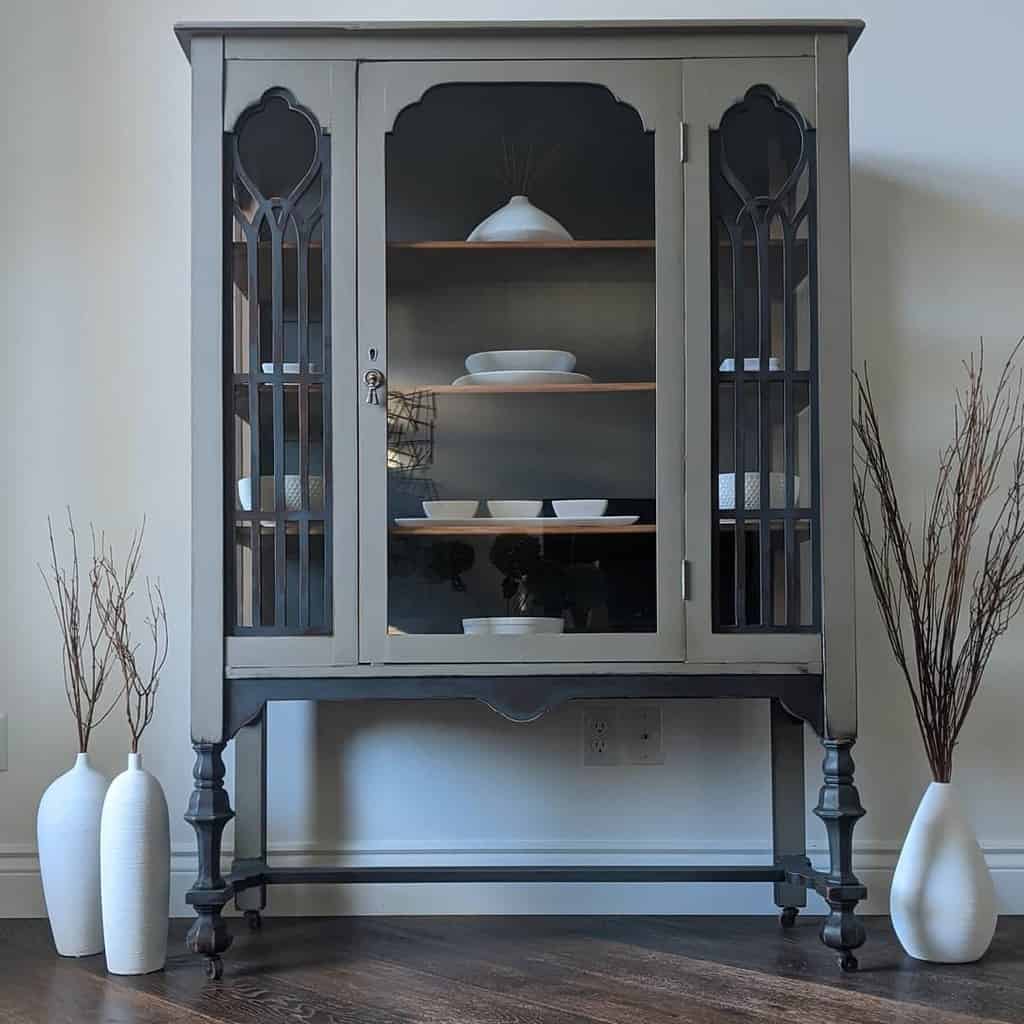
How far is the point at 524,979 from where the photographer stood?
1.87m

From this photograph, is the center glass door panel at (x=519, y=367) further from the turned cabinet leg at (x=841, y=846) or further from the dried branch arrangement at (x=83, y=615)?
the dried branch arrangement at (x=83, y=615)

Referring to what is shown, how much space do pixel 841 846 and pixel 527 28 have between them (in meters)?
1.35

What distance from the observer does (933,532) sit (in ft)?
7.21

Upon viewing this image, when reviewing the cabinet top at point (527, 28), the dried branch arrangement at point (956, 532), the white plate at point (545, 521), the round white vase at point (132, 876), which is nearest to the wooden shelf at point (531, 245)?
the cabinet top at point (527, 28)

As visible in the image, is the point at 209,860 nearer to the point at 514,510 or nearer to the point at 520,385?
the point at 514,510

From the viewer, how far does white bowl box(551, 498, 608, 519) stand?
6.35ft

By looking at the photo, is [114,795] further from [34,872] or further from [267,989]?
[34,872]

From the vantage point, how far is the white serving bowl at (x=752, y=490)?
1924 millimetres

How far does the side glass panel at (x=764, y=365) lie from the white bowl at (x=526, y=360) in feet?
→ 0.78

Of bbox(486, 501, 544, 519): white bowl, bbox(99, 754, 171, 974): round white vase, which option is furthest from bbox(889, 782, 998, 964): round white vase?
bbox(99, 754, 171, 974): round white vase

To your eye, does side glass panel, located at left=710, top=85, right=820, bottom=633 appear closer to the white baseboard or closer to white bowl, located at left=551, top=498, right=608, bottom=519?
white bowl, located at left=551, top=498, right=608, bottom=519

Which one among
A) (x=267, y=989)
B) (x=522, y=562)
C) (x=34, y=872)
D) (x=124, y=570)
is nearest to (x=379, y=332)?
(x=522, y=562)

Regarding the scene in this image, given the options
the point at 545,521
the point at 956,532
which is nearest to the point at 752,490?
the point at 545,521

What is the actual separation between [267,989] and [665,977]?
596mm
